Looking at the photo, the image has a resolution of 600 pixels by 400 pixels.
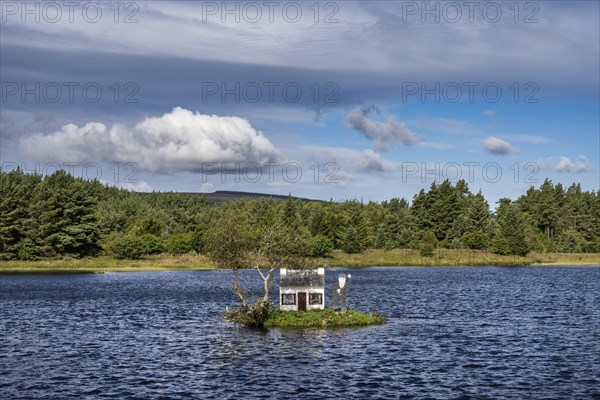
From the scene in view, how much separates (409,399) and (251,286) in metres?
86.9

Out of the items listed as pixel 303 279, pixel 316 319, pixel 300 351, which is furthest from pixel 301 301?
pixel 300 351

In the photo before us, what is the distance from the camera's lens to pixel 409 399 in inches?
1706

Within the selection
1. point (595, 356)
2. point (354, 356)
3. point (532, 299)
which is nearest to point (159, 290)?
point (532, 299)

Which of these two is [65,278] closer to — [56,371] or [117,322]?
[117,322]

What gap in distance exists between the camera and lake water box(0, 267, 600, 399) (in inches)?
1817

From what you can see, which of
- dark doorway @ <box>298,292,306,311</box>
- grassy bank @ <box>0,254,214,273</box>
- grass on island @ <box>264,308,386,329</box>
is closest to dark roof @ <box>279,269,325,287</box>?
dark doorway @ <box>298,292,306,311</box>

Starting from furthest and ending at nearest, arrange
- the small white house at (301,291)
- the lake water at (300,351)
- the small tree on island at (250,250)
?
the small white house at (301,291) → the small tree on island at (250,250) → the lake water at (300,351)

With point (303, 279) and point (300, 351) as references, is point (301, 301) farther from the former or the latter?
point (300, 351)

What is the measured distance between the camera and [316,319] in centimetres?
7081

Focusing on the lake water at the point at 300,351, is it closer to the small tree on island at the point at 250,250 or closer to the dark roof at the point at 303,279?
the small tree on island at the point at 250,250

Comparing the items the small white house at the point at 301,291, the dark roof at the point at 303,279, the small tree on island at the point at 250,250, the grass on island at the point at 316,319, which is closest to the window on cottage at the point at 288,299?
the small white house at the point at 301,291

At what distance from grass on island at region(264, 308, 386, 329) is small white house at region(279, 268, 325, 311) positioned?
6.66 feet

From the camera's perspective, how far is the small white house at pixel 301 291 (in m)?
74.4

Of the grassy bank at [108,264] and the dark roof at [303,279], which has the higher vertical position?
the dark roof at [303,279]
